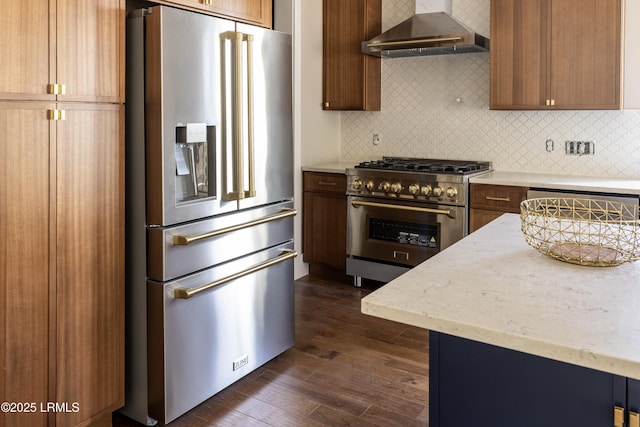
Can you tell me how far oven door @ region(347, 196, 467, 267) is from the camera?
12.9 ft

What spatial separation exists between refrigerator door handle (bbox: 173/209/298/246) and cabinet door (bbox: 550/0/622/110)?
2064mm

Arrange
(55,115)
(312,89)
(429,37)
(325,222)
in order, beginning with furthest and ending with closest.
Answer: (312,89) → (325,222) → (429,37) → (55,115)

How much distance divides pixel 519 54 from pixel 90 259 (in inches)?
121

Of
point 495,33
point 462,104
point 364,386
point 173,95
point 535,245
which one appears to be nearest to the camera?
point 535,245

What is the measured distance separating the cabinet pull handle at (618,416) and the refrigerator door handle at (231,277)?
1.69 metres

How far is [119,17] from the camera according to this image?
2.21 m

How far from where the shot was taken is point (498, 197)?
12.3 ft

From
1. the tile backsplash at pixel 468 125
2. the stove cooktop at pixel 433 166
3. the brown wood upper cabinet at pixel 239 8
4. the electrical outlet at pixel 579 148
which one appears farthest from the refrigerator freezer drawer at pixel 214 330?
the electrical outlet at pixel 579 148

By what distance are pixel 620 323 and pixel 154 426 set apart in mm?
1996

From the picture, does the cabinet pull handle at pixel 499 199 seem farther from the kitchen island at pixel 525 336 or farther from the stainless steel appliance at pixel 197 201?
the kitchen island at pixel 525 336

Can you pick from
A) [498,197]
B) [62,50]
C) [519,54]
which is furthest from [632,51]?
[62,50]

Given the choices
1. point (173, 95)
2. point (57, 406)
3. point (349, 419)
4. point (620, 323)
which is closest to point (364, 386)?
point (349, 419)

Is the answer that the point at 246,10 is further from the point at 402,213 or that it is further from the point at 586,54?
the point at 586,54

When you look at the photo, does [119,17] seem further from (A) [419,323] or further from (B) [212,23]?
Result: (A) [419,323]
